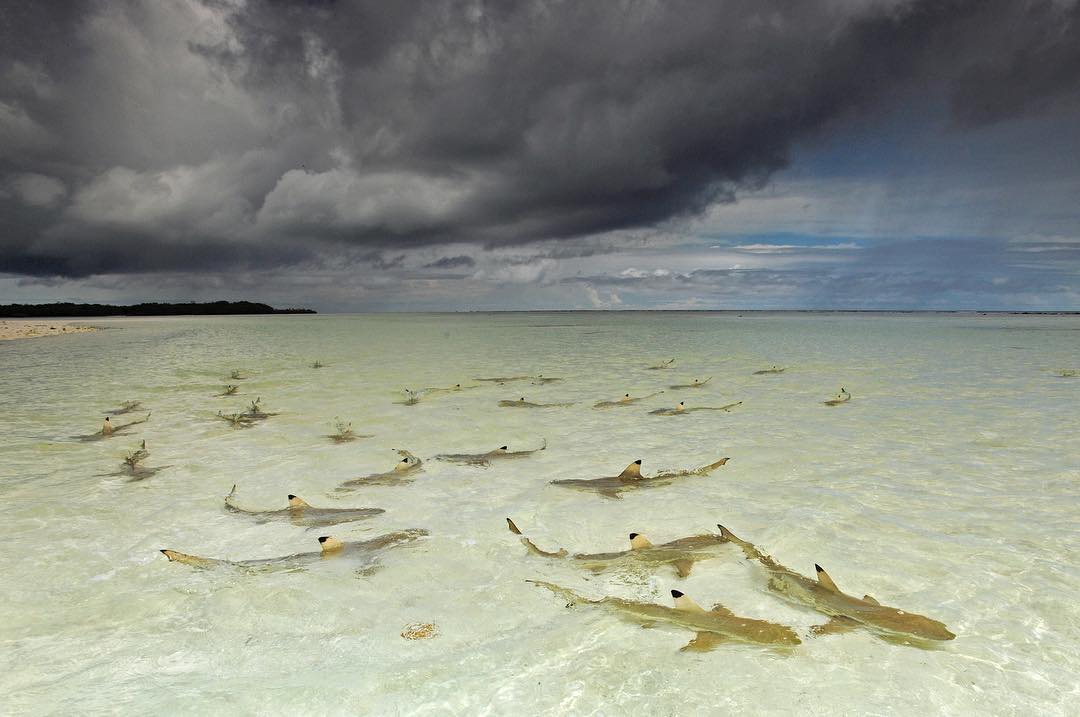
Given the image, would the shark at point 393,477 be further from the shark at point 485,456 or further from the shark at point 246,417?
the shark at point 246,417

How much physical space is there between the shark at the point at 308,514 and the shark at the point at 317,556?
761 mm

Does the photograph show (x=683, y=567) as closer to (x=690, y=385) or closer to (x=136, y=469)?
(x=136, y=469)

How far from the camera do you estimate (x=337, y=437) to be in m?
11.3

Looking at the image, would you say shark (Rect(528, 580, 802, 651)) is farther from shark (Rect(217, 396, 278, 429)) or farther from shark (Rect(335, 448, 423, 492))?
shark (Rect(217, 396, 278, 429))

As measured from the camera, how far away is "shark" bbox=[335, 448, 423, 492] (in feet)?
27.4

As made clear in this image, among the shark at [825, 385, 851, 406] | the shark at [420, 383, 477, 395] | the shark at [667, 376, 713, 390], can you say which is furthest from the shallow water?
the shark at [667, 376, 713, 390]

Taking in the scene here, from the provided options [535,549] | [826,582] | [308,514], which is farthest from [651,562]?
[308,514]

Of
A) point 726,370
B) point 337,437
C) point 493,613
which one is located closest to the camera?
point 493,613

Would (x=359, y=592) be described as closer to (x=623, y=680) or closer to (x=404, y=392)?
(x=623, y=680)

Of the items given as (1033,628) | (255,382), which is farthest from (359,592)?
(255,382)

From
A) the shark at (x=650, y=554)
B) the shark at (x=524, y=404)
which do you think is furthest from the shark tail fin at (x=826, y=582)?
the shark at (x=524, y=404)

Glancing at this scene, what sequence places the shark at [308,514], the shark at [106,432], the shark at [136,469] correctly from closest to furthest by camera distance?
the shark at [308,514] → the shark at [136,469] → the shark at [106,432]

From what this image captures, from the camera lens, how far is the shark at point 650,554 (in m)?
5.45

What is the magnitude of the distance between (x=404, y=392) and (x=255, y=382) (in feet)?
23.5
